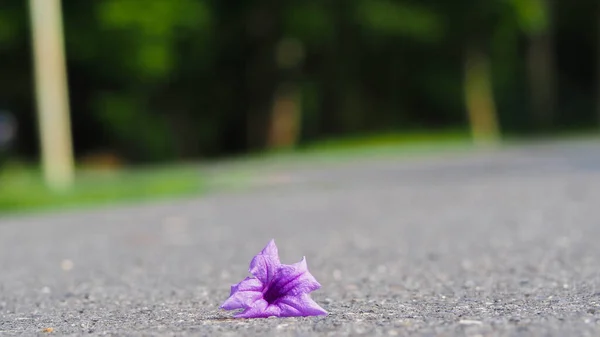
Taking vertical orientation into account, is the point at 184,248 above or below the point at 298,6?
below

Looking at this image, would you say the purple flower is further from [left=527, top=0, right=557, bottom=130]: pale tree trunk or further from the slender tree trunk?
[left=527, top=0, right=557, bottom=130]: pale tree trunk

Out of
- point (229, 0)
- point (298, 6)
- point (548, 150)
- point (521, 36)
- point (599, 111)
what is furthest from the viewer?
point (521, 36)

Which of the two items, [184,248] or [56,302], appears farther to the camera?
[184,248]

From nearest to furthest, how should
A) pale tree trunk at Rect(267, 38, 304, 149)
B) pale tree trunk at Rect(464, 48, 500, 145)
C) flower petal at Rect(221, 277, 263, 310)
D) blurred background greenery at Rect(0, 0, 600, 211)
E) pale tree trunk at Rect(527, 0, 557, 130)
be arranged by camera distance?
1. flower petal at Rect(221, 277, 263, 310)
2. blurred background greenery at Rect(0, 0, 600, 211)
3. pale tree trunk at Rect(464, 48, 500, 145)
4. pale tree trunk at Rect(267, 38, 304, 149)
5. pale tree trunk at Rect(527, 0, 557, 130)

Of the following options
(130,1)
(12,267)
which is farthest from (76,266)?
(130,1)

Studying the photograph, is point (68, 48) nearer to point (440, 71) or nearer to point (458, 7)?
point (458, 7)

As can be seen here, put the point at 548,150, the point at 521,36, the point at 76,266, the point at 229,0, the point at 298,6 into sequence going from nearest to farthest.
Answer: the point at 76,266 < the point at 548,150 < the point at 298,6 < the point at 229,0 < the point at 521,36

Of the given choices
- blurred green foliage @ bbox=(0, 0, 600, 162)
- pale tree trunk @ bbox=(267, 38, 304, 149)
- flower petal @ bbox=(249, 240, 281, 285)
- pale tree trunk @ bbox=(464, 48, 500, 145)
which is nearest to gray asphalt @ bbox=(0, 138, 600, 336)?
flower petal @ bbox=(249, 240, 281, 285)

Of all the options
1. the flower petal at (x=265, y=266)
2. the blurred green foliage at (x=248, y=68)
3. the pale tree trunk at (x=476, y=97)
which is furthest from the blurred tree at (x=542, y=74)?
the flower petal at (x=265, y=266)
